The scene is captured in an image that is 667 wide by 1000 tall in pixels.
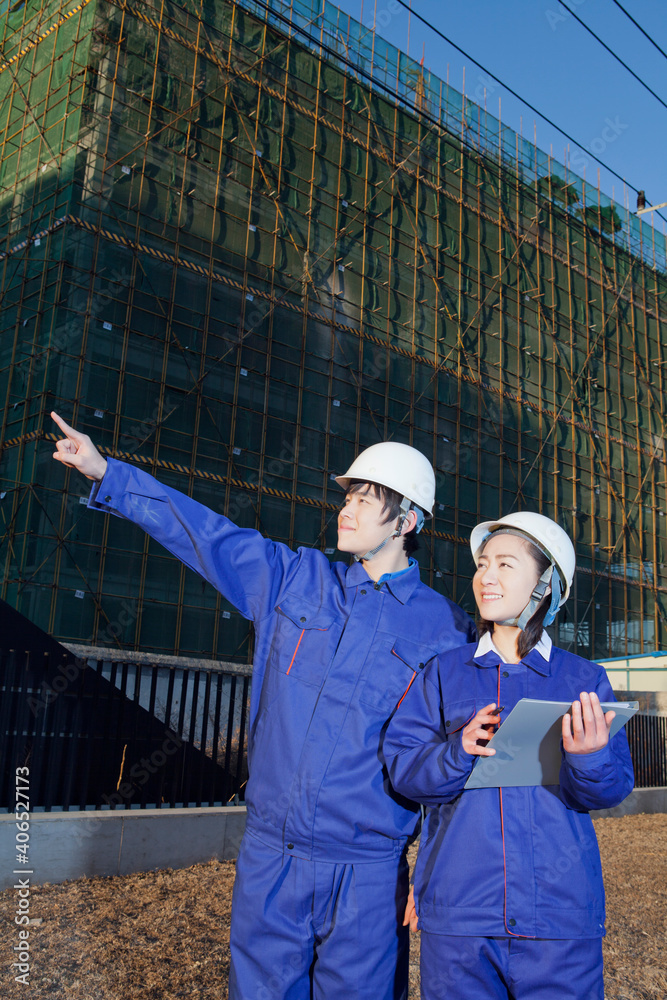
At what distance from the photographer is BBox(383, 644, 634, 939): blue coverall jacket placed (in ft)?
6.67

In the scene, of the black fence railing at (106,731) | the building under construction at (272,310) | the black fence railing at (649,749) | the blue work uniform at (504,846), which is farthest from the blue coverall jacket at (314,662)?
the building under construction at (272,310)

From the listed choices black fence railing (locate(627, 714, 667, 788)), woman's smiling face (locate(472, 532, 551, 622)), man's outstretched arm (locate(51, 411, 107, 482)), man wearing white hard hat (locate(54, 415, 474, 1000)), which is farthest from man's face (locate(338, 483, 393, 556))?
black fence railing (locate(627, 714, 667, 788))

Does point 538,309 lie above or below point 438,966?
above

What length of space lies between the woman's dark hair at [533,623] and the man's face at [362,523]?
431 millimetres

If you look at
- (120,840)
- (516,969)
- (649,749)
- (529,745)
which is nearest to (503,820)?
(529,745)

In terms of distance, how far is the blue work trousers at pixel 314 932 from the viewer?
7.06ft

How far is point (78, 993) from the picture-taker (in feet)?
12.7

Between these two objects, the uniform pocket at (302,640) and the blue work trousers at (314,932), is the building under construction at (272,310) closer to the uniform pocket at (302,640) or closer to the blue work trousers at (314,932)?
the uniform pocket at (302,640)

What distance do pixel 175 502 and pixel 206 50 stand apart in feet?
67.8

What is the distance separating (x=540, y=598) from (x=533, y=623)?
0.26ft

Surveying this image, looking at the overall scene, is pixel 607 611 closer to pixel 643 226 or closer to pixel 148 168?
pixel 643 226

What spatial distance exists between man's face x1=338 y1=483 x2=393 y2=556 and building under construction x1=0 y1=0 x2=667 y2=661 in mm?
13591

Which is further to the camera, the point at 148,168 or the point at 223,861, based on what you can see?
the point at 148,168

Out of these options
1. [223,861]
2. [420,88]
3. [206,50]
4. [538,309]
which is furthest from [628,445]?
[223,861]
